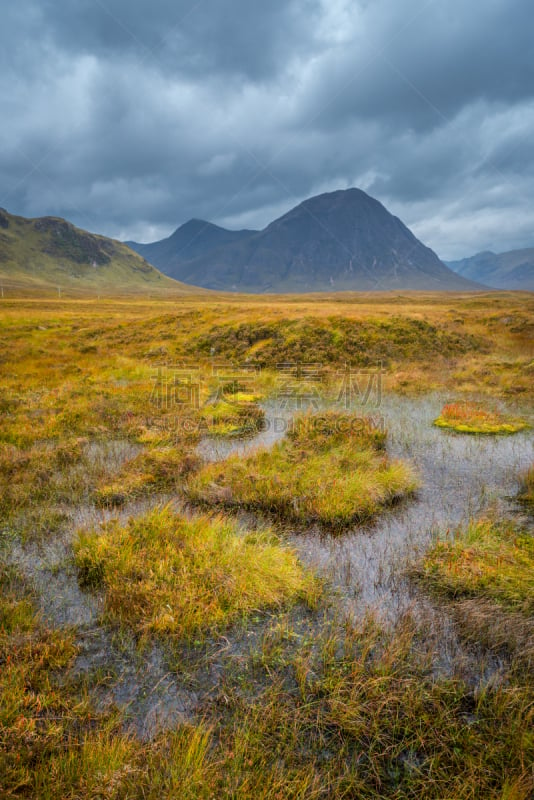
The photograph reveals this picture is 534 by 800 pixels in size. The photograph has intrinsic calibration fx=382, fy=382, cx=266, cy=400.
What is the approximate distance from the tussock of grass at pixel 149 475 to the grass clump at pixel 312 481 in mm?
697

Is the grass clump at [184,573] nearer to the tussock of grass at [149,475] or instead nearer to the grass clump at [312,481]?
the grass clump at [312,481]

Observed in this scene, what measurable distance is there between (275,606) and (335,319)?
29.6 meters

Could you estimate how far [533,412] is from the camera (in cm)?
1591

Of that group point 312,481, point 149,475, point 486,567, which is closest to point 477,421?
point 312,481

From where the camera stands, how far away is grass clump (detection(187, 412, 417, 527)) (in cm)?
871

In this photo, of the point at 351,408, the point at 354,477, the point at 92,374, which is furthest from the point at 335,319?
the point at 354,477

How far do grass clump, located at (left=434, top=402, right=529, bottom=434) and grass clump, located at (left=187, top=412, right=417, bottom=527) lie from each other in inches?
148

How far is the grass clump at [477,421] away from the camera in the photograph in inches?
543

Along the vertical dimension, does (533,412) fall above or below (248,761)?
above

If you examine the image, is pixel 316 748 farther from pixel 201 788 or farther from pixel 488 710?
pixel 488 710

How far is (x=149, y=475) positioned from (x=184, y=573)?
4630mm

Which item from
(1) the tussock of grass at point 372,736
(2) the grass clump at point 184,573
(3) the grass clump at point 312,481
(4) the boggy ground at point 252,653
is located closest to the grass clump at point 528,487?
(4) the boggy ground at point 252,653

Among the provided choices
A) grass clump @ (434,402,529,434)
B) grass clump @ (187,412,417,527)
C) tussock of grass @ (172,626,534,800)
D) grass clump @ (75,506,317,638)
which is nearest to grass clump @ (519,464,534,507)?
grass clump @ (187,412,417,527)

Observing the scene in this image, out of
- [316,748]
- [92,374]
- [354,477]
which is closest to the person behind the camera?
[316,748]
